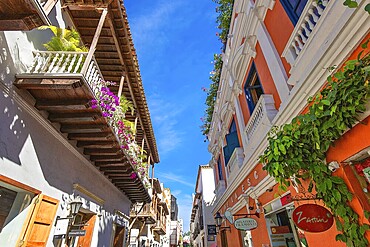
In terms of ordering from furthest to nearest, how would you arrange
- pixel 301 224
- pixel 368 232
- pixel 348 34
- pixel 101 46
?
pixel 101 46 < pixel 301 224 < pixel 348 34 < pixel 368 232

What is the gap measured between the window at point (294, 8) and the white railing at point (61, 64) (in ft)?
13.8

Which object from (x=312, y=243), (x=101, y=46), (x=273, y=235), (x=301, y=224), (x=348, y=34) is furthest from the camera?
(x=101, y=46)

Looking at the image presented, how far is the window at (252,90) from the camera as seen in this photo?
637 centimetres

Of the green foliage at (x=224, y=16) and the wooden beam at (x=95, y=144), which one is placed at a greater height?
the green foliage at (x=224, y=16)

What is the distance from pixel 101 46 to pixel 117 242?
876cm

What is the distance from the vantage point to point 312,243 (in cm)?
334

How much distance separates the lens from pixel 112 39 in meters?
6.54

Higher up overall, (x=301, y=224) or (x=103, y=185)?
(x=103, y=185)

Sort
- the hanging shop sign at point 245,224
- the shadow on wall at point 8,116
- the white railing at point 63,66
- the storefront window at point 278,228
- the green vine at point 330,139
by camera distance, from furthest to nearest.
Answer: the hanging shop sign at point 245,224
the storefront window at point 278,228
the white railing at point 63,66
the shadow on wall at point 8,116
the green vine at point 330,139

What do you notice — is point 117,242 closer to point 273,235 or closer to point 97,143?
point 97,143

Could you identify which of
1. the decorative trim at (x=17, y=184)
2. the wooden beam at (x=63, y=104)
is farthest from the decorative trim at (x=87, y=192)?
the wooden beam at (x=63, y=104)

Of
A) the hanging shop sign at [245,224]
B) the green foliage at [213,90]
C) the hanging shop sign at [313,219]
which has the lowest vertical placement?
the hanging shop sign at [313,219]

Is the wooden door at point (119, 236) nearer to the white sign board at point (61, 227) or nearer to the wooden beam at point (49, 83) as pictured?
the white sign board at point (61, 227)

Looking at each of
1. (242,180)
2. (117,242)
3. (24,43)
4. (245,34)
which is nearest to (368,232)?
(242,180)
